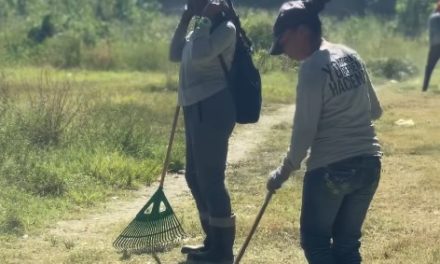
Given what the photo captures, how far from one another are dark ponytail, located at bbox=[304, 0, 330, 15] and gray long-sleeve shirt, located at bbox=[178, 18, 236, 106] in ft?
3.01

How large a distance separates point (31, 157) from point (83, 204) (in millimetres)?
1098

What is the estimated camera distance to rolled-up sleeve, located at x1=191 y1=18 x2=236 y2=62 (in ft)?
16.6

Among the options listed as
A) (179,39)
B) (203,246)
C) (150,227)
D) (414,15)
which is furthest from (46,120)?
(414,15)

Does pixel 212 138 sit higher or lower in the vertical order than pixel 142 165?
higher

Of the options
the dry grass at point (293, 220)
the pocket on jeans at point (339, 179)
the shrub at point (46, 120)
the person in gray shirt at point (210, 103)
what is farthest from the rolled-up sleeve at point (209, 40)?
the shrub at point (46, 120)

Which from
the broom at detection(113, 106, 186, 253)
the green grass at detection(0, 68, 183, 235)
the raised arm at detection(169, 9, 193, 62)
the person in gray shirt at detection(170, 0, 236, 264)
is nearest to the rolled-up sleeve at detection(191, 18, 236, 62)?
the person in gray shirt at detection(170, 0, 236, 264)

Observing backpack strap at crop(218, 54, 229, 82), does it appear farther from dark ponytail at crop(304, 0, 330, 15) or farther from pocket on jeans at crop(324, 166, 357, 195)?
pocket on jeans at crop(324, 166, 357, 195)

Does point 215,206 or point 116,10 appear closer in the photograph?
point 215,206

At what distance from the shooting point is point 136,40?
24406 millimetres

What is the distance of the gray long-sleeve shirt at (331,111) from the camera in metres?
4.05

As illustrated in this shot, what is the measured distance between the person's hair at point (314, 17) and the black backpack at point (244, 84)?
103 cm

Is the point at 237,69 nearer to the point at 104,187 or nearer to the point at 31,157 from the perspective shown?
the point at 104,187

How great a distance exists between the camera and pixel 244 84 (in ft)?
17.2

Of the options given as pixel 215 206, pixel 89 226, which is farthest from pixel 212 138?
pixel 89 226
